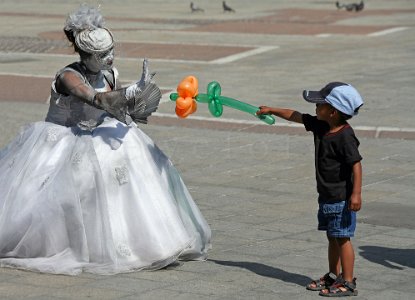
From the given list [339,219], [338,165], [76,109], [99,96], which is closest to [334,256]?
[339,219]

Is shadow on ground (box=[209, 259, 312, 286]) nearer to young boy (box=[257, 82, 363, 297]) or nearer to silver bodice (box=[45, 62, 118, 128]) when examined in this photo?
young boy (box=[257, 82, 363, 297])

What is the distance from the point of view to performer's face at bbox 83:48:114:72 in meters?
8.14

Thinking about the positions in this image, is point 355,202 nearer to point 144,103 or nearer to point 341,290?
point 341,290

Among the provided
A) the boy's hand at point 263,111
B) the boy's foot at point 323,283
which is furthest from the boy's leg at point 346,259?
the boy's hand at point 263,111

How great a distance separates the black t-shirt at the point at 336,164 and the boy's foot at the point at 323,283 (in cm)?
51

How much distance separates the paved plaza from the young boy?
230 millimetres

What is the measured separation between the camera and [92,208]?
26.1 feet

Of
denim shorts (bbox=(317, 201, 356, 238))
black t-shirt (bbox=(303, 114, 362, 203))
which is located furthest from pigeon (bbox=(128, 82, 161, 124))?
denim shorts (bbox=(317, 201, 356, 238))

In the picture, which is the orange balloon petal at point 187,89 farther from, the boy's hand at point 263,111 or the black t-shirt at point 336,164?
the black t-shirt at point 336,164

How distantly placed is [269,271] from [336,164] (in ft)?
→ 3.52

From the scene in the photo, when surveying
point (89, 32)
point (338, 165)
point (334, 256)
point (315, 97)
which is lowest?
point (334, 256)

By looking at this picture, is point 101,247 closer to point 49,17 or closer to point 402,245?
point 402,245

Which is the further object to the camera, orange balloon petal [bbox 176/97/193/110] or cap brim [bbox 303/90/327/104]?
orange balloon petal [bbox 176/97/193/110]

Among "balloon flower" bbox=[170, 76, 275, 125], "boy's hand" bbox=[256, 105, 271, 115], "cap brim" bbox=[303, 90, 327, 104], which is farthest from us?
"balloon flower" bbox=[170, 76, 275, 125]
